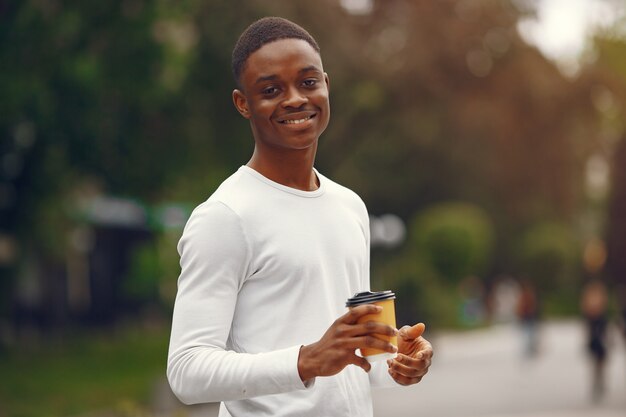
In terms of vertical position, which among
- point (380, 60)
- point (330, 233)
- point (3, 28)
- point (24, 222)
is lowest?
point (330, 233)

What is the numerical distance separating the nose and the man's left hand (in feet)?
1.96

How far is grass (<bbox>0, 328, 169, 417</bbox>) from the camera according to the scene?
17844mm

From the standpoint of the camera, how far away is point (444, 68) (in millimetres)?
27672

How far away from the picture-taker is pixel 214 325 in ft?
8.55

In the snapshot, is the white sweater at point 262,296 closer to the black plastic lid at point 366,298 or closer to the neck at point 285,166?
the neck at point 285,166

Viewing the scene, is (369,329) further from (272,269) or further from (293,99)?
(293,99)

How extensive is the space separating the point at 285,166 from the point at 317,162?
829 inches

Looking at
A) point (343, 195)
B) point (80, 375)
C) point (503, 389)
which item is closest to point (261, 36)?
point (343, 195)

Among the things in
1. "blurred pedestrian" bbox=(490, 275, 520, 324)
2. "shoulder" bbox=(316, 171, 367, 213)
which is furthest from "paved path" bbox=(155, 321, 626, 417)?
"blurred pedestrian" bbox=(490, 275, 520, 324)

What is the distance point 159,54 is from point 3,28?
3.15m

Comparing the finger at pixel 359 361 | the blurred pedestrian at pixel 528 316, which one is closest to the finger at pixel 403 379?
the finger at pixel 359 361

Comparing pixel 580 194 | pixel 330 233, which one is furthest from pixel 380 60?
pixel 330 233

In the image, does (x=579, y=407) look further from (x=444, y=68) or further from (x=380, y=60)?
(x=444, y=68)

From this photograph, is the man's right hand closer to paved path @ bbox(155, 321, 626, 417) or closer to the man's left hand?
the man's left hand
